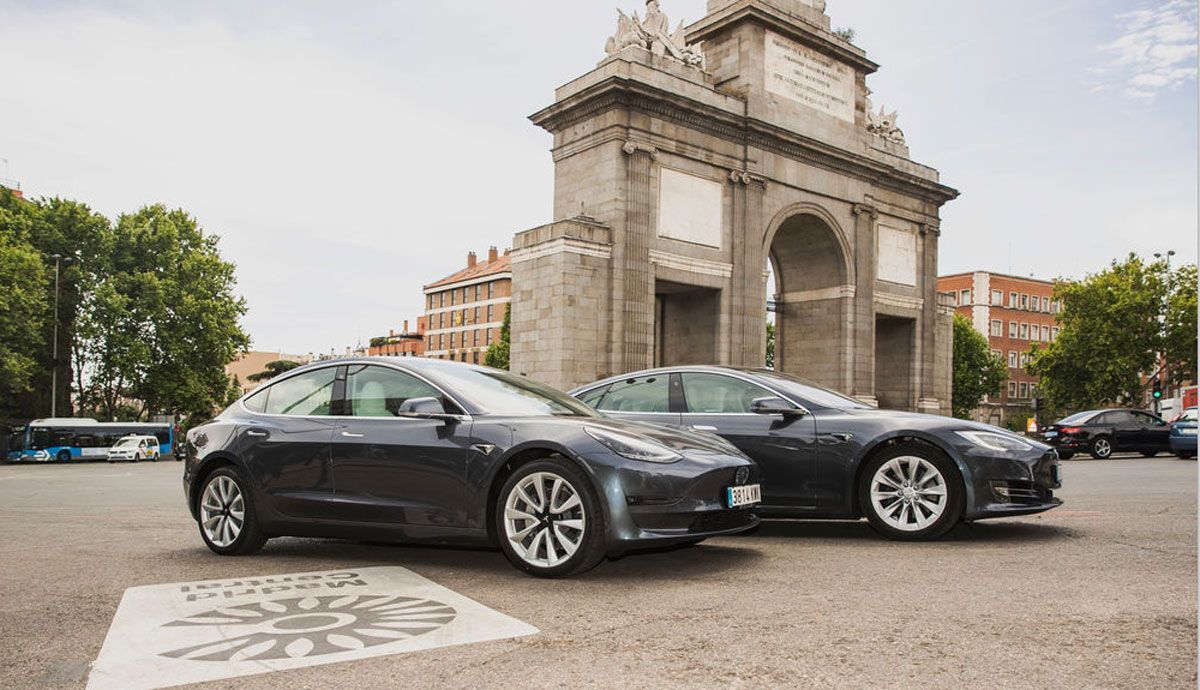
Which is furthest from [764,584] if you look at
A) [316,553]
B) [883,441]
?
[316,553]

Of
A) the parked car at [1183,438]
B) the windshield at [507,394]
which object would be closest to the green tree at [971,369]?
the parked car at [1183,438]

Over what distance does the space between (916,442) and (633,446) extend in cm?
278

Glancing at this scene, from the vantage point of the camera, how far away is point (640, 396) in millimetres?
8672

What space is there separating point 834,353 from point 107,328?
33.8 meters

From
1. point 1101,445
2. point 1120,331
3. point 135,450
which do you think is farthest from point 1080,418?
point 135,450

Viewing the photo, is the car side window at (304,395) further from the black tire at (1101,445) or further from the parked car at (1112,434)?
the black tire at (1101,445)

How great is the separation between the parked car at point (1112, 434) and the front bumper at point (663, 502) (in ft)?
81.4

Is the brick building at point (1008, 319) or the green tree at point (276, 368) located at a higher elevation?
the brick building at point (1008, 319)

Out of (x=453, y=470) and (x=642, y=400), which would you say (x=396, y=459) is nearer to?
(x=453, y=470)

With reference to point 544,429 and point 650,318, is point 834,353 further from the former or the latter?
point 544,429

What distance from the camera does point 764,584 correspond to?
5.36 metres

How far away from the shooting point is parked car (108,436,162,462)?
147ft

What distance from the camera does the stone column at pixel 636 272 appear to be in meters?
28.1

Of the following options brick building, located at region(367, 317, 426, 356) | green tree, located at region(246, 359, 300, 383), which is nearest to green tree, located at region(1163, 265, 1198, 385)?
green tree, located at region(246, 359, 300, 383)
